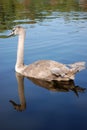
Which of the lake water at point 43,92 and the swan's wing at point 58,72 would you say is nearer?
the lake water at point 43,92

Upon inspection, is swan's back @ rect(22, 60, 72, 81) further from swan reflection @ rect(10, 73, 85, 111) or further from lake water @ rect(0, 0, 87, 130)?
lake water @ rect(0, 0, 87, 130)

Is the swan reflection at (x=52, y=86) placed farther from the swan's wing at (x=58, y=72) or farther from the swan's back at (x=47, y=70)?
the swan's wing at (x=58, y=72)

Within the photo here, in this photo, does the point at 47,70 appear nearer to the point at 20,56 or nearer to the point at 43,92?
the point at 43,92

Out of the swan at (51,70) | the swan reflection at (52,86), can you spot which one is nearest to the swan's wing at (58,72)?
the swan at (51,70)

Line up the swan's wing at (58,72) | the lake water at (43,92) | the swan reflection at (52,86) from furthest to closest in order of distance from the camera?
the swan's wing at (58,72)
the swan reflection at (52,86)
the lake water at (43,92)

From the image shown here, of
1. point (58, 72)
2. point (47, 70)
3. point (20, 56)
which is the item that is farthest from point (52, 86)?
point (20, 56)

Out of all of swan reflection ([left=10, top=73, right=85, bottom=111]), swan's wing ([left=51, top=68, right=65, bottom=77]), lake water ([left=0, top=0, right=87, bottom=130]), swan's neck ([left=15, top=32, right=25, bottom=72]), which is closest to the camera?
lake water ([left=0, top=0, right=87, bottom=130])

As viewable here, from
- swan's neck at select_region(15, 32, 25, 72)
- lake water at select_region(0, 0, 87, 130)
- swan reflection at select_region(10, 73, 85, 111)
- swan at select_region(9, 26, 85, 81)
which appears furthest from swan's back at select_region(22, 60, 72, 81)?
swan's neck at select_region(15, 32, 25, 72)

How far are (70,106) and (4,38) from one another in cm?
1071

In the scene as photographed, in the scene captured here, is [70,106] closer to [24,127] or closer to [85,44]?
[24,127]

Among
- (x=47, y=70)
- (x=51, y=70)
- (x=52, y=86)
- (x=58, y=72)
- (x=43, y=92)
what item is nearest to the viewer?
(x=43, y=92)

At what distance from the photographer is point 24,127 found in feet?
31.1

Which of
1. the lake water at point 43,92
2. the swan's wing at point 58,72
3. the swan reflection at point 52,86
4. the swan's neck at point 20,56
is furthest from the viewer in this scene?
the swan's neck at point 20,56

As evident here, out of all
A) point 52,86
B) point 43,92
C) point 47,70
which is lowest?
point 52,86
